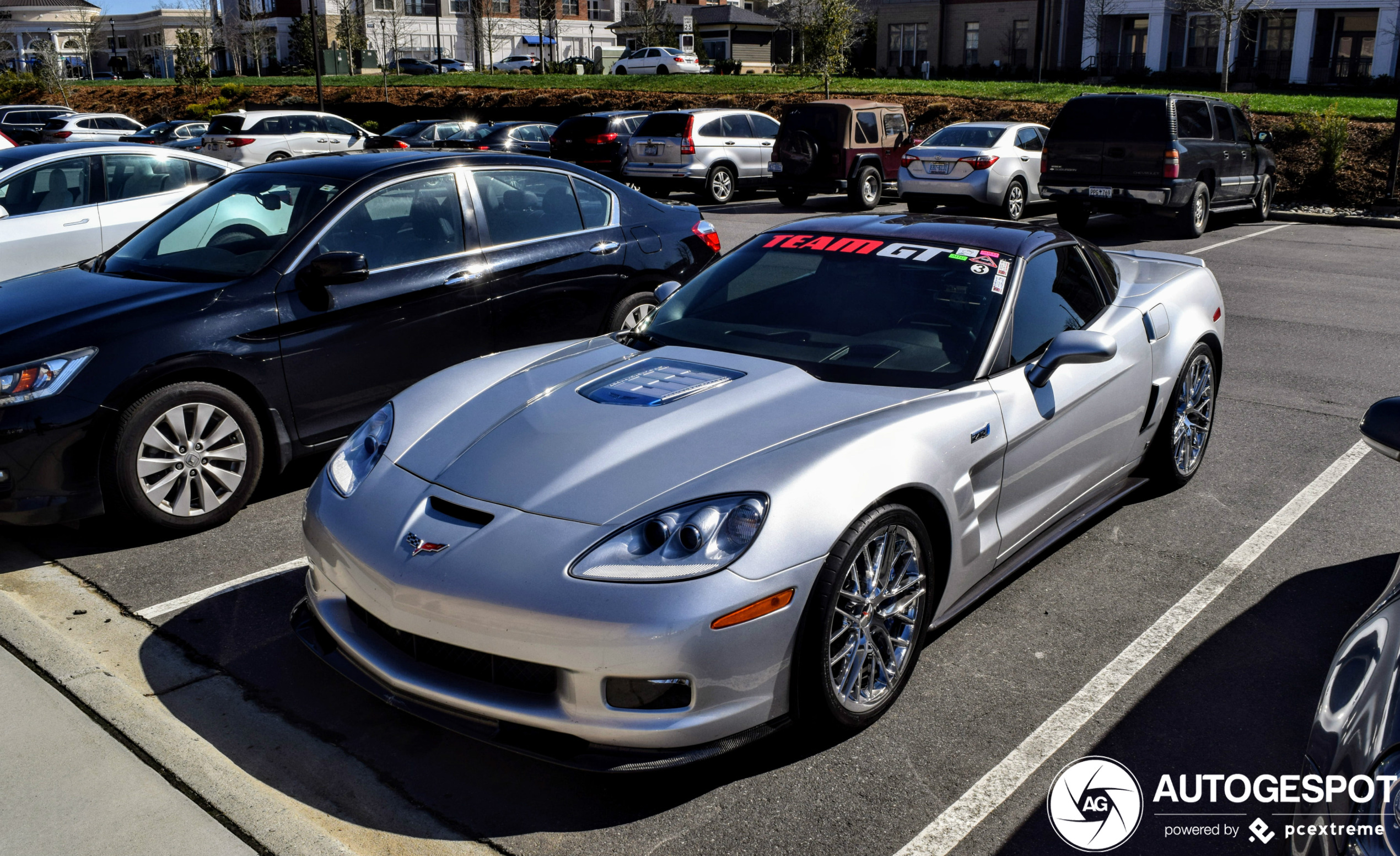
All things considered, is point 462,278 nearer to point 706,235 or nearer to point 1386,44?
point 706,235

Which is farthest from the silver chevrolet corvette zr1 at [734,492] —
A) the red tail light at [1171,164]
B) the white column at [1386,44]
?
the white column at [1386,44]

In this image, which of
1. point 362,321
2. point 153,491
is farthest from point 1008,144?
point 153,491

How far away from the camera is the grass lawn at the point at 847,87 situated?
26.3 meters

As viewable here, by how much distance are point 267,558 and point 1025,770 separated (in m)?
3.28

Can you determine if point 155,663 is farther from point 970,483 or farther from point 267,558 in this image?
point 970,483

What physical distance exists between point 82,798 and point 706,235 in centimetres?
541

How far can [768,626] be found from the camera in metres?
3.08

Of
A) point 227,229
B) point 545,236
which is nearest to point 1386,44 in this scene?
point 545,236

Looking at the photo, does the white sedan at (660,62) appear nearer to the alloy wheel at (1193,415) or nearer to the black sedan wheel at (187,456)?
the alloy wheel at (1193,415)

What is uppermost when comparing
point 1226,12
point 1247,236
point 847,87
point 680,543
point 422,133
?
point 1226,12

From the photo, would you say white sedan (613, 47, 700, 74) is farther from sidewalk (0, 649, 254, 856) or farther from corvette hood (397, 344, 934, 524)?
sidewalk (0, 649, 254, 856)

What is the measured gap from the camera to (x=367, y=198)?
584cm

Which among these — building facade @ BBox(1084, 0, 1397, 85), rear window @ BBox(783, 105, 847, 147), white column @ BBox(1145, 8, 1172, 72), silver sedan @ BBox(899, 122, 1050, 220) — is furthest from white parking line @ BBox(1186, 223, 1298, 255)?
white column @ BBox(1145, 8, 1172, 72)

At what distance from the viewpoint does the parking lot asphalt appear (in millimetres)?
3121
